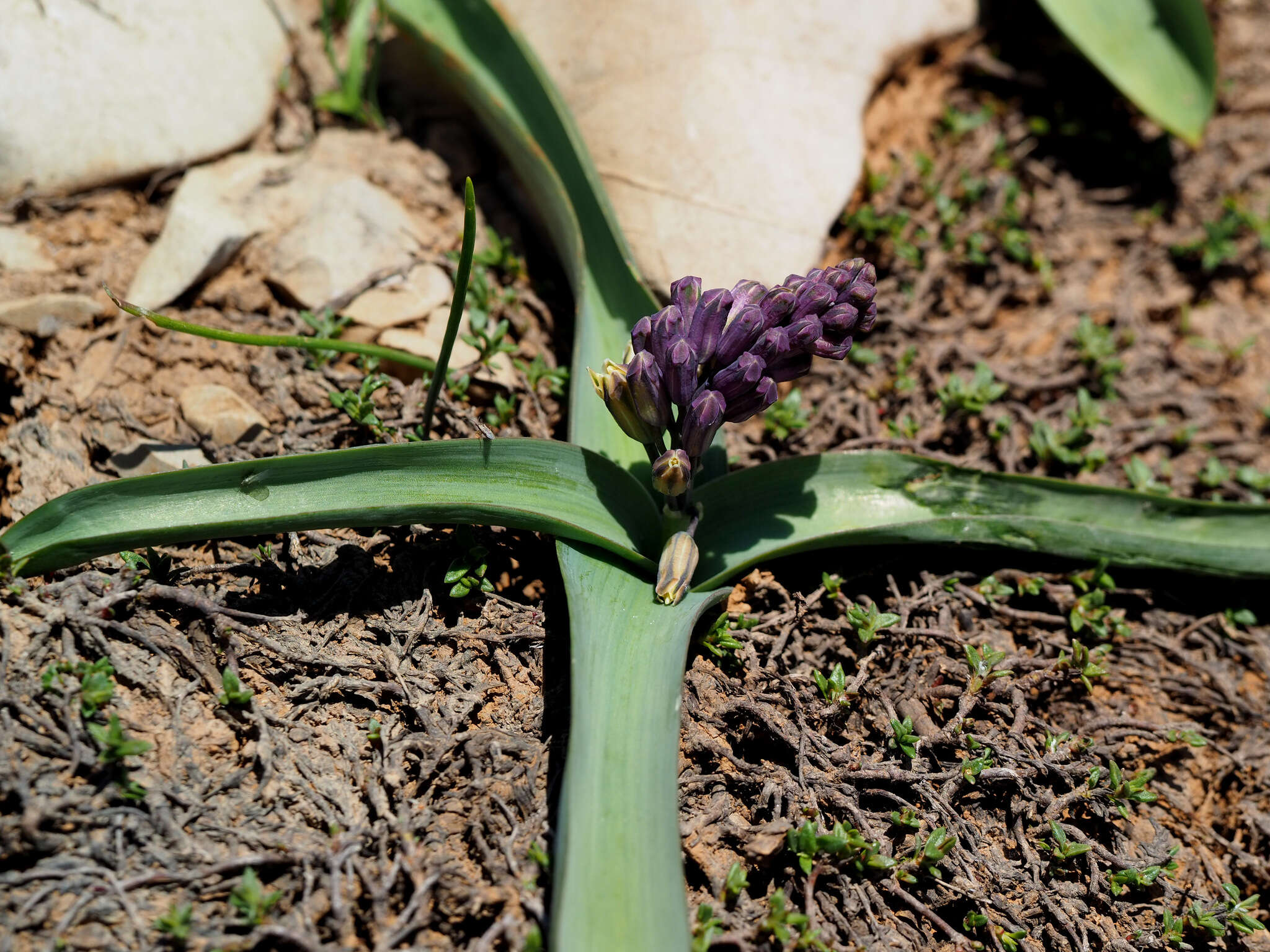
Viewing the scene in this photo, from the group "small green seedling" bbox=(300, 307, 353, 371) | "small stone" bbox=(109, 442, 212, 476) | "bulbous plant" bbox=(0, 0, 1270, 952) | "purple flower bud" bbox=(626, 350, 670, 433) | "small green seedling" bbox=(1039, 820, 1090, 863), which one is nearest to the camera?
"bulbous plant" bbox=(0, 0, 1270, 952)

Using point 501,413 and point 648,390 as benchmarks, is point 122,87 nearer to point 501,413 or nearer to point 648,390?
point 501,413

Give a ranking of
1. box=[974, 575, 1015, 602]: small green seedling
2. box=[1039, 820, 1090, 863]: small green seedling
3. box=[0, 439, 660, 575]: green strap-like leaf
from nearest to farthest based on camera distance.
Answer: box=[0, 439, 660, 575]: green strap-like leaf < box=[1039, 820, 1090, 863]: small green seedling < box=[974, 575, 1015, 602]: small green seedling

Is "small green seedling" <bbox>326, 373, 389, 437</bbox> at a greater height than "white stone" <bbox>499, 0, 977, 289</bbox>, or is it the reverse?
"white stone" <bbox>499, 0, 977, 289</bbox>

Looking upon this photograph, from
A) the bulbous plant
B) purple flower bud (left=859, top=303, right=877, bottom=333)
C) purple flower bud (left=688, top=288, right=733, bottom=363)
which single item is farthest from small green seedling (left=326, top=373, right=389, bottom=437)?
purple flower bud (left=859, top=303, right=877, bottom=333)

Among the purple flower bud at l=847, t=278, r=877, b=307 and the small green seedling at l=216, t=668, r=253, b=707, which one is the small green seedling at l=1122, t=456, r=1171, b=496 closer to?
the purple flower bud at l=847, t=278, r=877, b=307

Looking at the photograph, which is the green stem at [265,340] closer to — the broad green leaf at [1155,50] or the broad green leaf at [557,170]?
the broad green leaf at [557,170]

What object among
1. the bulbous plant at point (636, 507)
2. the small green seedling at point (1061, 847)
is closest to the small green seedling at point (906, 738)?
the small green seedling at point (1061, 847)

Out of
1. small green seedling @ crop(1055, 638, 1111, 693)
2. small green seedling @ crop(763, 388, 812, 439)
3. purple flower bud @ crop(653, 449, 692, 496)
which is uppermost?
small green seedling @ crop(763, 388, 812, 439)
